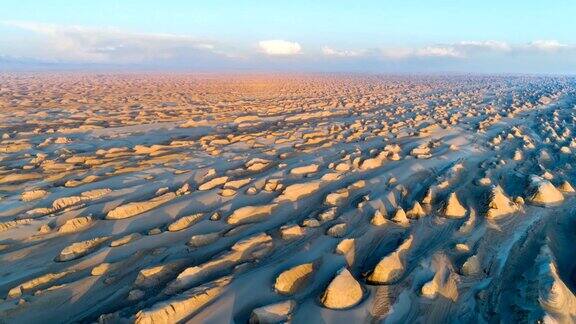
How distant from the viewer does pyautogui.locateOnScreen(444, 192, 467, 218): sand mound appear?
6.01 m

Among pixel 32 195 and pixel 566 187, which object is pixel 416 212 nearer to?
pixel 566 187

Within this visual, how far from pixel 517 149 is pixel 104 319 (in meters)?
10.1

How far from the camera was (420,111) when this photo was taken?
17.9 meters

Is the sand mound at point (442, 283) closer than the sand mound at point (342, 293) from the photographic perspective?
No

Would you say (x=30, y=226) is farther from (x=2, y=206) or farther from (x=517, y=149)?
(x=517, y=149)

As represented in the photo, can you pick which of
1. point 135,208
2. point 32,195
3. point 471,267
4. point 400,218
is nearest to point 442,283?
point 471,267

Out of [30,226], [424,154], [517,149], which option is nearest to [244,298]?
[30,226]

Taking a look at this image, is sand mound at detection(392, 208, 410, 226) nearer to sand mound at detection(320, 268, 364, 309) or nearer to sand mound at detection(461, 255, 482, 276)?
sand mound at detection(461, 255, 482, 276)

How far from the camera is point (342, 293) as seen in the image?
4012mm

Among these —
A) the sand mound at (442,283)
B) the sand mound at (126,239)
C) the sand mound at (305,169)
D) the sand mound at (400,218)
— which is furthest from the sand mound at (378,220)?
the sand mound at (126,239)

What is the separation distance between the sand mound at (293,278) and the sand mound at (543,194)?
14.0 feet

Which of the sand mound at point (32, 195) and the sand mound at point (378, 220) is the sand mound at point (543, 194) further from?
the sand mound at point (32, 195)

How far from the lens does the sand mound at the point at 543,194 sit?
650 cm

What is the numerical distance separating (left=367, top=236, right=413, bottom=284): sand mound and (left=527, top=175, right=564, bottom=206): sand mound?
10.4ft
